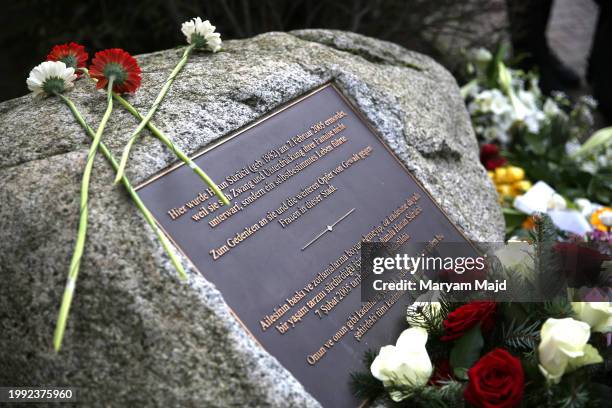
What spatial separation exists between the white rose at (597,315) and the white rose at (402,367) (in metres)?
0.49

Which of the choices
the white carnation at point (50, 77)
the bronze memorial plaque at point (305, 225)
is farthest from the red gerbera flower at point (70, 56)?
the bronze memorial plaque at point (305, 225)

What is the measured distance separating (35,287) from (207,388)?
1.75 ft

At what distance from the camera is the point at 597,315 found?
6.21 feet

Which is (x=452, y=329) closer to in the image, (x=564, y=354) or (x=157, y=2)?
(x=564, y=354)

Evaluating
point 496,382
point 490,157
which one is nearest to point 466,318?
point 496,382

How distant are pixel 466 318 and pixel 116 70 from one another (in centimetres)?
137

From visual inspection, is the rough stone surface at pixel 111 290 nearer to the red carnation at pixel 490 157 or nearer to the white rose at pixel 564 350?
the white rose at pixel 564 350

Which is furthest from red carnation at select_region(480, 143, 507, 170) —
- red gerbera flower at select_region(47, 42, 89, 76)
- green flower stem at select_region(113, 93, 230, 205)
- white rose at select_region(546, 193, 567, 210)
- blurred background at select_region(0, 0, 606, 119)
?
red gerbera flower at select_region(47, 42, 89, 76)

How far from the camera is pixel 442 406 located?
1.76m

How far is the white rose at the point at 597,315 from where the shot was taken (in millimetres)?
1886

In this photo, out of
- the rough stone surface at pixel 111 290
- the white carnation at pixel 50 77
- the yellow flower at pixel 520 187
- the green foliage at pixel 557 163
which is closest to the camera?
the rough stone surface at pixel 111 290

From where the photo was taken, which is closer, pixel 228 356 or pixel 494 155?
pixel 228 356

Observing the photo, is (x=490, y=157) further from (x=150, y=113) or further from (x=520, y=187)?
(x=150, y=113)

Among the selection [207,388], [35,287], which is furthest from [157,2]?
[207,388]
